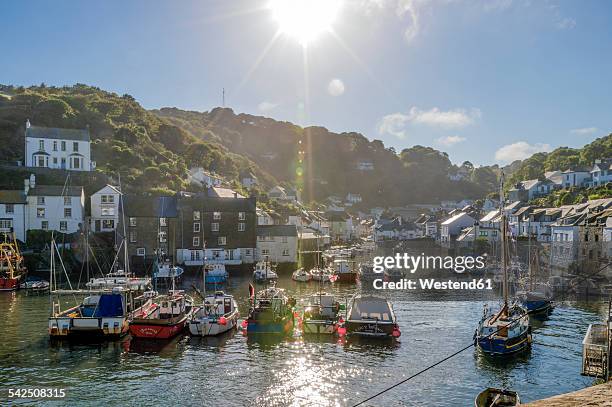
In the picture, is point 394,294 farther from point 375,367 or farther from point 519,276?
point 375,367

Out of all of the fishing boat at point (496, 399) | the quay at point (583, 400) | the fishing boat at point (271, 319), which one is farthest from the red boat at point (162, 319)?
the quay at point (583, 400)

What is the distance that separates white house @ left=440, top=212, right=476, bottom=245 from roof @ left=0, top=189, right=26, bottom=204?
80.3 m

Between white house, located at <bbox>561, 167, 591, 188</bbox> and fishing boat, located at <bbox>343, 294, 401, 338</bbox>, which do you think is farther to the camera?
white house, located at <bbox>561, 167, 591, 188</bbox>

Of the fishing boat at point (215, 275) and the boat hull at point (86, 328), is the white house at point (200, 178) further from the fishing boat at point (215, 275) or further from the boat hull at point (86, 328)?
the boat hull at point (86, 328)

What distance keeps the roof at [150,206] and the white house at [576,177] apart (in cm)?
9296

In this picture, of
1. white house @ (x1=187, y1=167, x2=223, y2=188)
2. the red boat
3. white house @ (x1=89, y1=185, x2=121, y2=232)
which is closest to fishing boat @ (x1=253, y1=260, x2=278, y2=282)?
the red boat

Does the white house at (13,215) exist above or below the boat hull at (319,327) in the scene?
above

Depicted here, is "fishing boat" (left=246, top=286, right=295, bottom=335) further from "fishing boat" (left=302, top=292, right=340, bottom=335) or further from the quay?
the quay

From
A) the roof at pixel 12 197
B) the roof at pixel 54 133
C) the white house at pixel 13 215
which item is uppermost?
the roof at pixel 54 133

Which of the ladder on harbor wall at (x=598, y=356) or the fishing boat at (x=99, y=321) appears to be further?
the fishing boat at (x=99, y=321)

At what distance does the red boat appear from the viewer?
36.5 m

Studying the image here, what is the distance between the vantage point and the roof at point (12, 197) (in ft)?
242

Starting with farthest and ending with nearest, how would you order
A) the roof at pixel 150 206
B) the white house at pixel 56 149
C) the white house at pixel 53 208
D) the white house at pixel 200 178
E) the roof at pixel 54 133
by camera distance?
1. the white house at pixel 200 178
2. the roof at pixel 54 133
3. the white house at pixel 56 149
4. the roof at pixel 150 206
5. the white house at pixel 53 208

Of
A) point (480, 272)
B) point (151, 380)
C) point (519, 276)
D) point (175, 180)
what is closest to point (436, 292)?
point (519, 276)
